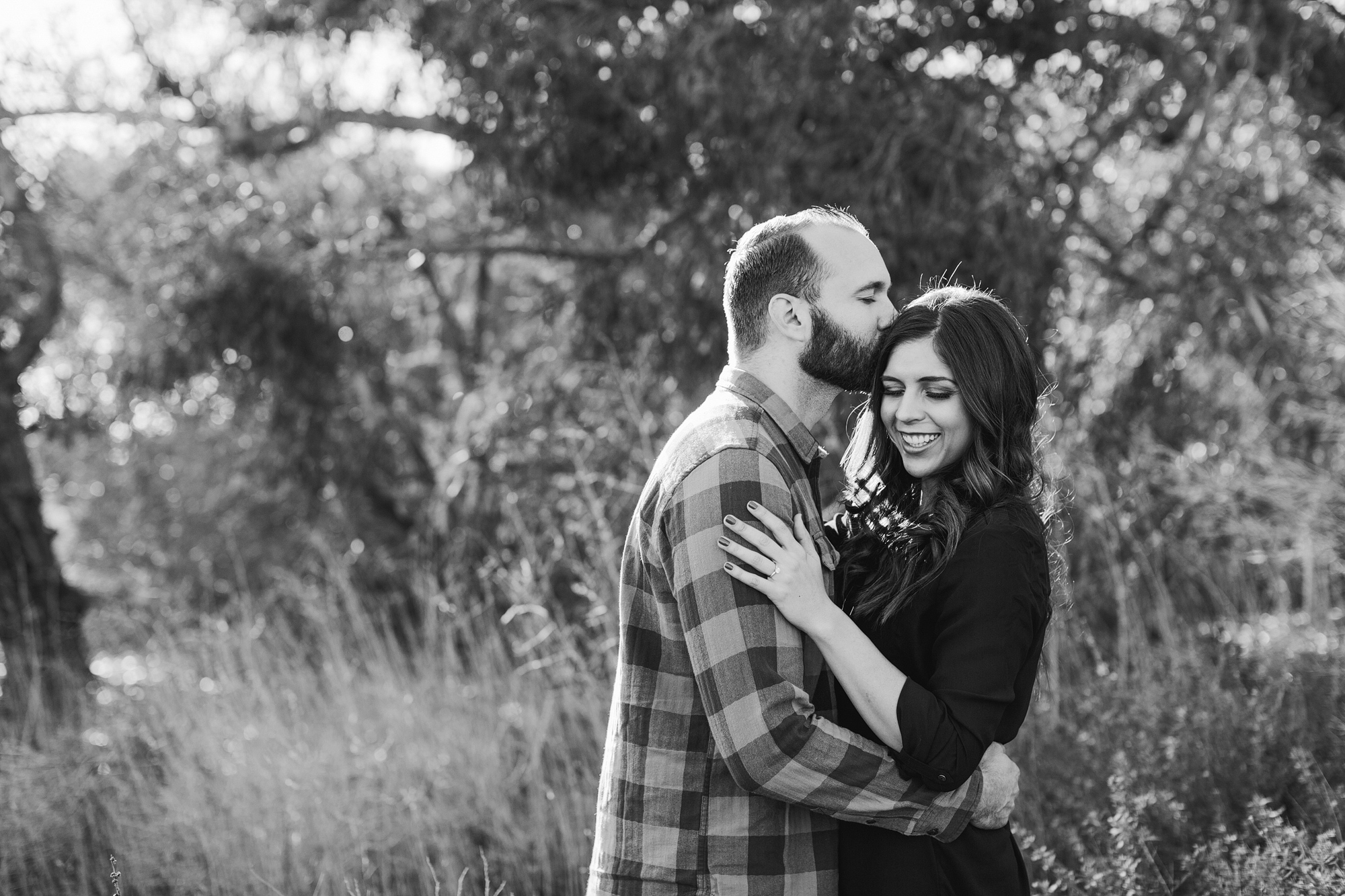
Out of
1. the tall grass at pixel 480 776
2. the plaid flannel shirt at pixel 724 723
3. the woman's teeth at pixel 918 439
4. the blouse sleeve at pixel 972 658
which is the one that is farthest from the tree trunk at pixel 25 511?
the blouse sleeve at pixel 972 658

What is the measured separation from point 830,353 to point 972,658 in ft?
2.00

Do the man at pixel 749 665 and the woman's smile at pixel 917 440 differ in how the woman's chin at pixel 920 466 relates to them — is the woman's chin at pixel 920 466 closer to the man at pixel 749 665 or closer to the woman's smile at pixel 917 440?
the woman's smile at pixel 917 440

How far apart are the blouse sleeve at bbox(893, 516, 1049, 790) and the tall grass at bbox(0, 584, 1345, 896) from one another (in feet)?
3.49

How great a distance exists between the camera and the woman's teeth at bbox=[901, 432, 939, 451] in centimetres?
224

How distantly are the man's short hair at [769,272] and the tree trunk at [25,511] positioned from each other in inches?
200

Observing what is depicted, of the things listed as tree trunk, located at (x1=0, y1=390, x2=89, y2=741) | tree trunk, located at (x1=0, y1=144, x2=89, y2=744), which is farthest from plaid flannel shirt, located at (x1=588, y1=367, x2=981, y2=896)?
tree trunk, located at (x1=0, y1=144, x2=89, y2=744)

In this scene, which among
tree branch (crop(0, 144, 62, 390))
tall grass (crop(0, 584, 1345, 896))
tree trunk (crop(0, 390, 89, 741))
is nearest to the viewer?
tall grass (crop(0, 584, 1345, 896))

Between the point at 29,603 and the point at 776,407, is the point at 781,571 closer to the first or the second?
the point at 776,407

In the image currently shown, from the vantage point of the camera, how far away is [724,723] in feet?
6.18

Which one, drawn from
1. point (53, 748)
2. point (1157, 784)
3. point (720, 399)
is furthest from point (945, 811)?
point (53, 748)

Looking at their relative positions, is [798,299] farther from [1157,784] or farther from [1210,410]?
[1210,410]

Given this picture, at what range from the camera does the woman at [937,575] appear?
190cm

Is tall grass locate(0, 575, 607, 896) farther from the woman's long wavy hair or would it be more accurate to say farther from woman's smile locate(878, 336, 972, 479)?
woman's smile locate(878, 336, 972, 479)

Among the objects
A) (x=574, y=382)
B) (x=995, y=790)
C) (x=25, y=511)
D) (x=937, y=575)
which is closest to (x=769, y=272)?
(x=937, y=575)
